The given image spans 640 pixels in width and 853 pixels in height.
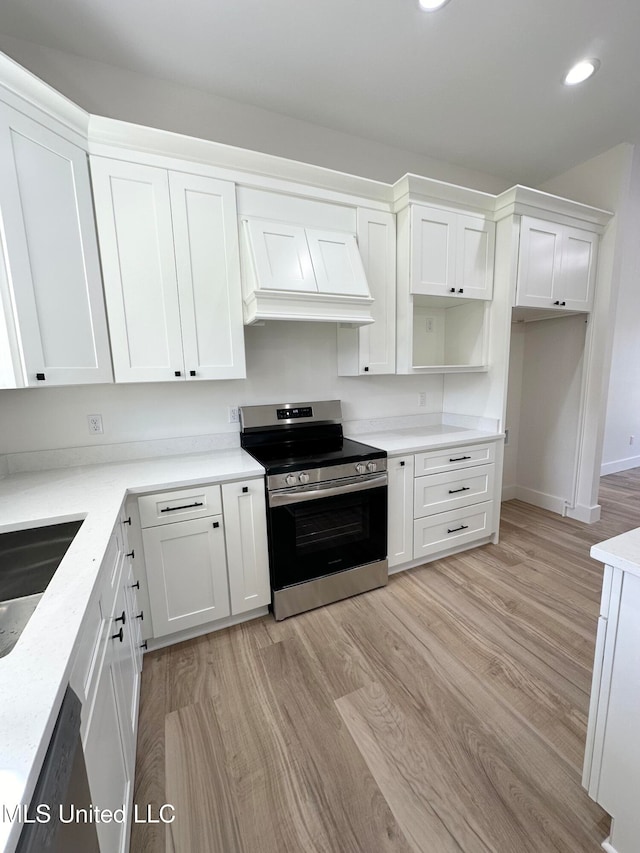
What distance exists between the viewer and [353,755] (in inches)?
53.5

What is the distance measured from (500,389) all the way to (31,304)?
294 centimetres

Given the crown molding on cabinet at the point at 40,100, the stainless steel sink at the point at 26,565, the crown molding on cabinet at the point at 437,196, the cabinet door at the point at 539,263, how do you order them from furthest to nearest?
the cabinet door at the point at 539,263, the crown molding on cabinet at the point at 437,196, the crown molding on cabinet at the point at 40,100, the stainless steel sink at the point at 26,565

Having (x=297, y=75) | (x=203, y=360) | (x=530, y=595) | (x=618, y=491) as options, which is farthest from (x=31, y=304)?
(x=618, y=491)

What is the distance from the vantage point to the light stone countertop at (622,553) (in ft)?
3.11

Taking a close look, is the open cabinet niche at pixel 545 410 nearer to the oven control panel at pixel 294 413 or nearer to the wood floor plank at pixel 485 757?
the oven control panel at pixel 294 413

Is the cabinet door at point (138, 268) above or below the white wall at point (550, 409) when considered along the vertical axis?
above

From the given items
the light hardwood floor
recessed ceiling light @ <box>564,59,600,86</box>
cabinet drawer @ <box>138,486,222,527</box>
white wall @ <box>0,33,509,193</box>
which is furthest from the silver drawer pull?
recessed ceiling light @ <box>564,59,600,86</box>

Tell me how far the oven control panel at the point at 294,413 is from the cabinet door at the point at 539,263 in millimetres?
1790

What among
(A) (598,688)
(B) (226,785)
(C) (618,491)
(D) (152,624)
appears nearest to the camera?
(A) (598,688)

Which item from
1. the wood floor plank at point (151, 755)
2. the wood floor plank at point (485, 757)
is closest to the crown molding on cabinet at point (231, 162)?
the wood floor plank at point (151, 755)

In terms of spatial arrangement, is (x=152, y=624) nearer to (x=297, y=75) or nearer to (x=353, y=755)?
(x=353, y=755)

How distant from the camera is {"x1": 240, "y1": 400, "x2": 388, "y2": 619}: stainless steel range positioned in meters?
1.97

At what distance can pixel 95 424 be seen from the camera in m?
2.08

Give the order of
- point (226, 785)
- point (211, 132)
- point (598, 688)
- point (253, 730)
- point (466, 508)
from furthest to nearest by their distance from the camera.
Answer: point (466, 508) < point (211, 132) < point (253, 730) < point (226, 785) < point (598, 688)
